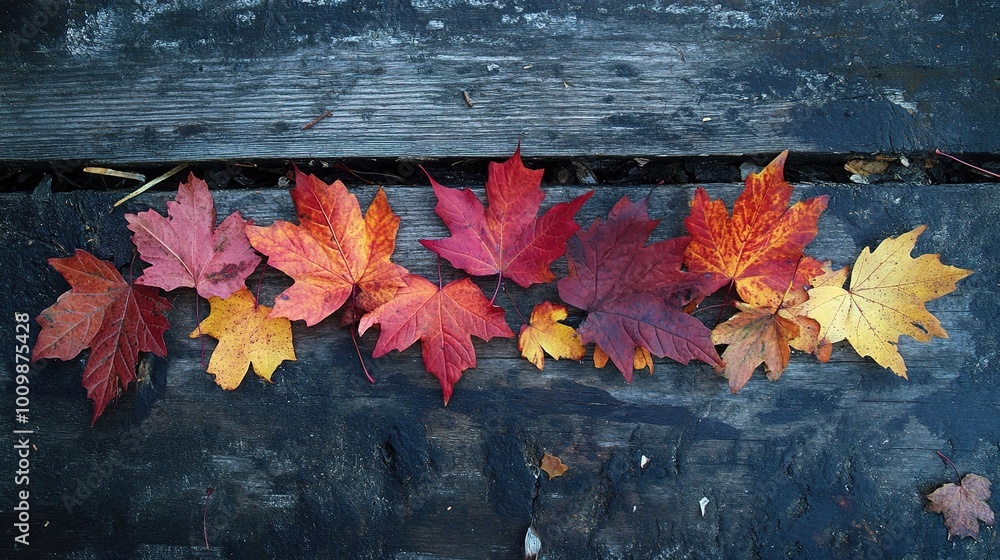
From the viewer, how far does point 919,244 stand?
6.30ft

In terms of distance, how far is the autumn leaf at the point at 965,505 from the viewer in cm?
185

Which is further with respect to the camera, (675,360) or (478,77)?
(478,77)

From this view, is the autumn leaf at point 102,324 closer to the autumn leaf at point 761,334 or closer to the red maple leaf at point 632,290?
the red maple leaf at point 632,290

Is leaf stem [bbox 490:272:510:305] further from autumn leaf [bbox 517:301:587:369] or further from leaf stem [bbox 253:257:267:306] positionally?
leaf stem [bbox 253:257:267:306]

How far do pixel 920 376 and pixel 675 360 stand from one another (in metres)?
0.83

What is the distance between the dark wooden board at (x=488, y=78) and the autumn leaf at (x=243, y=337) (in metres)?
0.53

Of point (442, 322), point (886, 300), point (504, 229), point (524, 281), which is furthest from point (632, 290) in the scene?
point (886, 300)

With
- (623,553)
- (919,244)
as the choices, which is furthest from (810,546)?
(919,244)

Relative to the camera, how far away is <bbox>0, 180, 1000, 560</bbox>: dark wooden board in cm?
190

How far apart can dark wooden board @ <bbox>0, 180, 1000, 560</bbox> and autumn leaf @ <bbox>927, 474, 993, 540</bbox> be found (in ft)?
0.13

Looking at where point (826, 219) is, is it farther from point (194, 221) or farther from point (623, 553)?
point (194, 221)

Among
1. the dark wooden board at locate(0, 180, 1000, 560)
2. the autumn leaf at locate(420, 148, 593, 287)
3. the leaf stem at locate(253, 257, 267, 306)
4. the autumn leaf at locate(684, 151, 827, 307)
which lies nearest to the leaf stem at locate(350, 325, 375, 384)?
the dark wooden board at locate(0, 180, 1000, 560)

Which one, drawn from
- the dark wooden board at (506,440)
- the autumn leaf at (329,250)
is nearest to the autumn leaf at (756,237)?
the dark wooden board at (506,440)

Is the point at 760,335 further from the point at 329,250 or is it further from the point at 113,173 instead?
the point at 113,173
